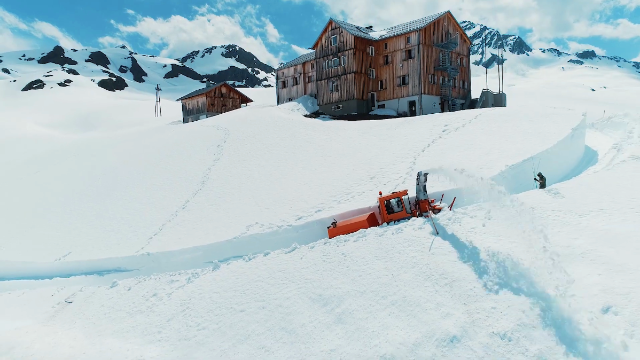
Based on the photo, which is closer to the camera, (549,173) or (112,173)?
(549,173)

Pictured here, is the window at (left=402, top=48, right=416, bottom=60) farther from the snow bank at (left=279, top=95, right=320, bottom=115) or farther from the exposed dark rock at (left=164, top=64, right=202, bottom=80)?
the exposed dark rock at (left=164, top=64, right=202, bottom=80)

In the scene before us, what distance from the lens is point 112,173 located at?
2714 cm

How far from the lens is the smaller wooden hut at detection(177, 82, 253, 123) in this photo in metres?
54.1

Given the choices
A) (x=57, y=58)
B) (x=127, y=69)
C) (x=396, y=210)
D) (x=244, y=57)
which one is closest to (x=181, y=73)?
(x=127, y=69)

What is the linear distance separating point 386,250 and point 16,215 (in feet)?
68.3

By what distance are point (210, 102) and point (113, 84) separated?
63634 millimetres

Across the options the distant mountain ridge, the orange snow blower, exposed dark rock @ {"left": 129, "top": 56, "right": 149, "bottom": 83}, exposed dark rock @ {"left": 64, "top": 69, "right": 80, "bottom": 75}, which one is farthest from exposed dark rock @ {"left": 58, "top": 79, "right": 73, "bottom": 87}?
the orange snow blower

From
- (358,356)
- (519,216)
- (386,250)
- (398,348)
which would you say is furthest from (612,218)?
(358,356)

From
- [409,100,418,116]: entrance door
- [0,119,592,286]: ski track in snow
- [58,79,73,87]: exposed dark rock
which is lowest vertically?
[0,119,592,286]: ski track in snow

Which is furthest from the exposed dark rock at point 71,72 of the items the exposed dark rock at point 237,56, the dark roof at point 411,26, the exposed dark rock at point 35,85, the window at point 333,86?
the dark roof at point 411,26

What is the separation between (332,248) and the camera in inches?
564

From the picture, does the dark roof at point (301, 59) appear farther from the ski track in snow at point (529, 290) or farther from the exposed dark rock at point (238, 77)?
the exposed dark rock at point (238, 77)

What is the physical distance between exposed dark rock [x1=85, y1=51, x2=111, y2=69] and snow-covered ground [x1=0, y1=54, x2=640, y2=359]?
115 metres

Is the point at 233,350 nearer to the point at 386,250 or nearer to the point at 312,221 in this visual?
the point at 386,250
